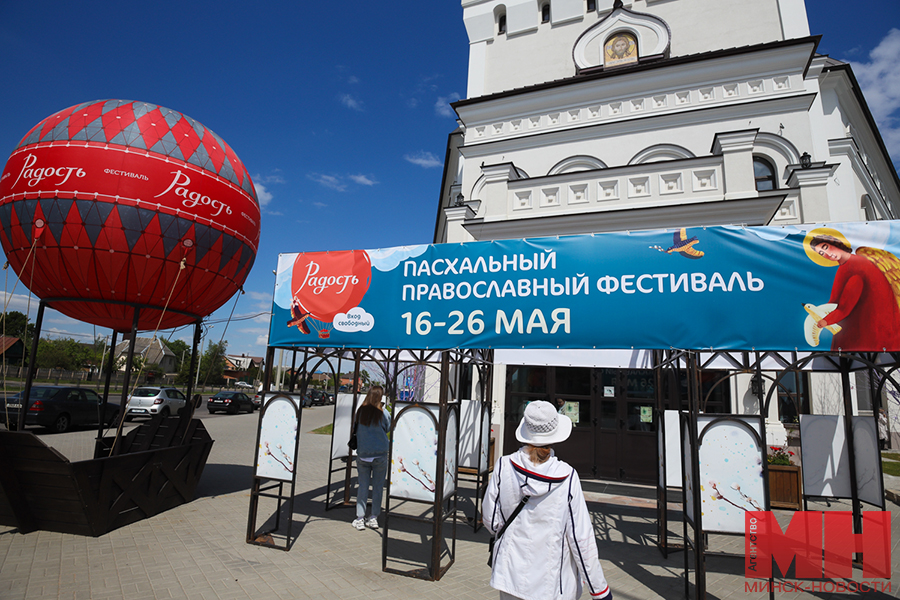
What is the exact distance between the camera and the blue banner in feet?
13.5

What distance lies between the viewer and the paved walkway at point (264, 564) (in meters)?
4.11

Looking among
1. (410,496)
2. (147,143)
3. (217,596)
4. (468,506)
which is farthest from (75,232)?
(468,506)

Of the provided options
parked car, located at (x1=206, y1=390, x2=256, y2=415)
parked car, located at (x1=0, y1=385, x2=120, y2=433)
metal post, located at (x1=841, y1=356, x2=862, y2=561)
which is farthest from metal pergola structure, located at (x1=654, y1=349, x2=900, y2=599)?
parked car, located at (x1=206, y1=390, x2=256, y2=415)

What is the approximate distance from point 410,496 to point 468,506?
3.03 m

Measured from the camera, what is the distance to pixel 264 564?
4.71 meters

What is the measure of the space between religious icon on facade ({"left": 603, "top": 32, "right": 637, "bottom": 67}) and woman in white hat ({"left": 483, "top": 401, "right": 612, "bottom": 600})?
13755mm

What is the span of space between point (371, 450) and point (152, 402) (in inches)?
676

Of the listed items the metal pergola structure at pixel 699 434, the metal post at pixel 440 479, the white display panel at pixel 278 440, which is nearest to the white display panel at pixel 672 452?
the metal pergola structure at pixel 699 434

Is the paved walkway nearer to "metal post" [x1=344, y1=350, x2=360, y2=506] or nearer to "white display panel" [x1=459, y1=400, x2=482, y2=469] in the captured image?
"metal post" [x1=344, y1=350, x2=360, y2=506]

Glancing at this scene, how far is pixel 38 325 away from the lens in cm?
604

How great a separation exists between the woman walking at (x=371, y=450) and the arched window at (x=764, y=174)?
10.5m

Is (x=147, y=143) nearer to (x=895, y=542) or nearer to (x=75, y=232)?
(x=75, y=232)

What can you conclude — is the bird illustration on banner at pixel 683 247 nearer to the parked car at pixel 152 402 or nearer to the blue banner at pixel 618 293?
the blue banner at pixel 618 293

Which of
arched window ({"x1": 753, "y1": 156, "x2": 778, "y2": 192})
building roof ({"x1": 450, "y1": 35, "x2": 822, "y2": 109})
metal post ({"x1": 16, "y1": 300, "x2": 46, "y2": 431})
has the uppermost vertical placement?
building roof ({"x1": 450, "y1": 35, "x2": 822, "y2": 109})
